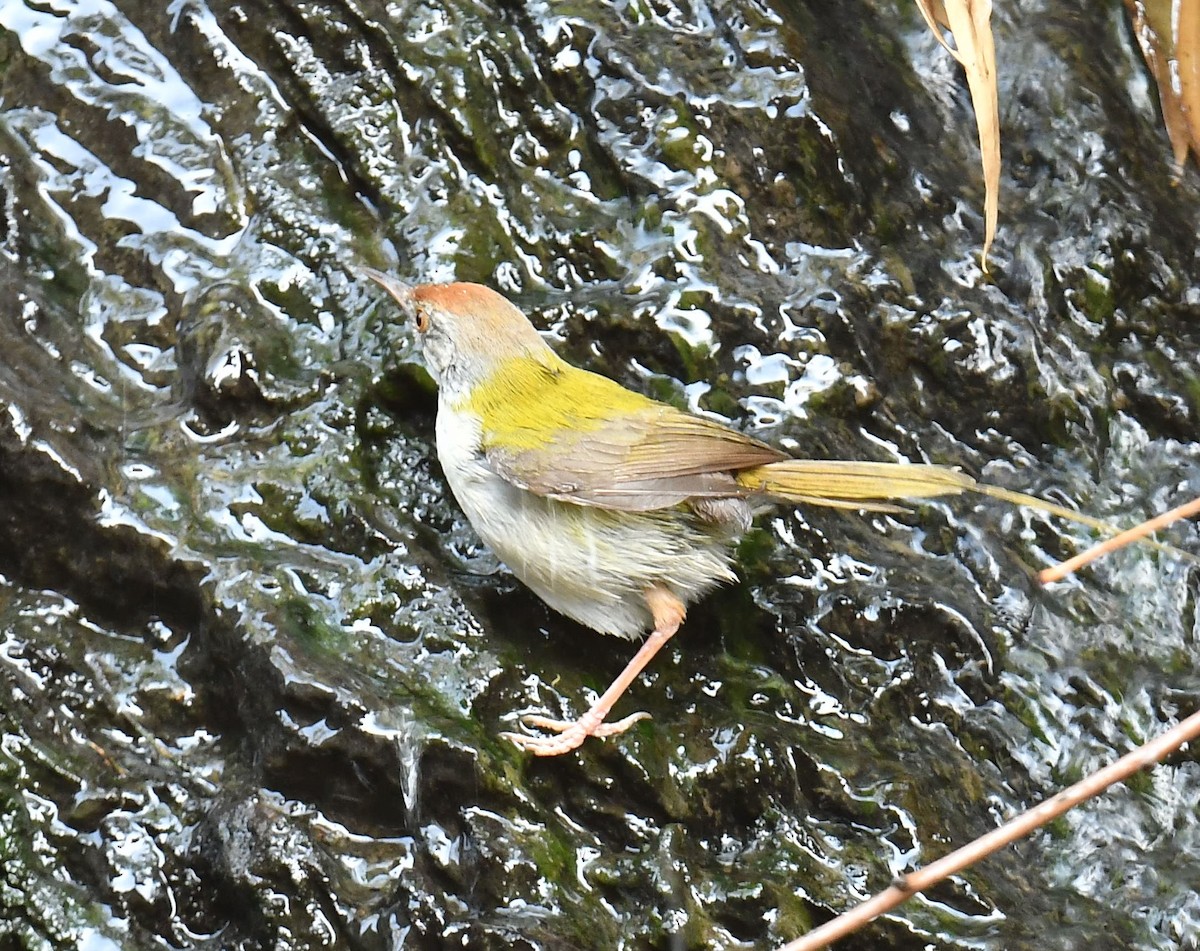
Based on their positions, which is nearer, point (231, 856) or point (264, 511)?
point (231, 856)

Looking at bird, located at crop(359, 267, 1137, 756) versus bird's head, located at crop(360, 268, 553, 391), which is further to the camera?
bird's head, located at crop(360, 268, 553, 391)

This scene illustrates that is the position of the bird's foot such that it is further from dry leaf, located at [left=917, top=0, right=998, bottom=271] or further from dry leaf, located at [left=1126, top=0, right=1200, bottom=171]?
dry leaf, located at [left=1126, top=0, right=1200, bottom=171]

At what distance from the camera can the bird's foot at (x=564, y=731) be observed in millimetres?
3832

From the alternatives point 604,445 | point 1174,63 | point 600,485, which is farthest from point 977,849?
point 1174,63

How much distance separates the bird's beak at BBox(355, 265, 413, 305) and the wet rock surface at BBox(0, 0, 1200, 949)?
0.50 feet

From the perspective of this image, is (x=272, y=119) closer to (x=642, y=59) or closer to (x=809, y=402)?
(x=642, y=59)

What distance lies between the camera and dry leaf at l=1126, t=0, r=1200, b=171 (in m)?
5.32

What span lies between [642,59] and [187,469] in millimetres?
2386

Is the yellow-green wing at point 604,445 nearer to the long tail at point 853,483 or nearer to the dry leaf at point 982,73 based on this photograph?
the long tail at point 853,483

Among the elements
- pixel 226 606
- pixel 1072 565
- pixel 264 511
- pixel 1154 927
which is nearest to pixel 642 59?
pixel 264 511

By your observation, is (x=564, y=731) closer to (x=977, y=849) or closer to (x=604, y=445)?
(x=604, y=445)

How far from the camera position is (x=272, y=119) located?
488 centimetres

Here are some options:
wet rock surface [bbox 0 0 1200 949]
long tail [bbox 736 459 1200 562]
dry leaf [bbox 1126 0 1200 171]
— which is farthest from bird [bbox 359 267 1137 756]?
dry leaf [bbox 1126 0 1200 171]

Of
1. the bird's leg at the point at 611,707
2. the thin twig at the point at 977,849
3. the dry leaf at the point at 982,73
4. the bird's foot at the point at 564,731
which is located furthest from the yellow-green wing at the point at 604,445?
the thin twig at the point at 977,849
